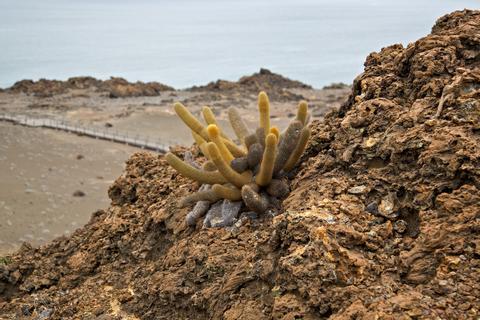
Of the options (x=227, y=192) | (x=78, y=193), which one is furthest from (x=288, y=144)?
(x=78, y=193)

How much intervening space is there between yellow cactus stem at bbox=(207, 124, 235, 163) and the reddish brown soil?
74 cm

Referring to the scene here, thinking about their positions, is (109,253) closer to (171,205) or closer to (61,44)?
(171,205)

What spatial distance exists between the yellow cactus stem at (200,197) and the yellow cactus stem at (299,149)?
0.73m

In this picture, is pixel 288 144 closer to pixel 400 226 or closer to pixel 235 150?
pixel 235 150

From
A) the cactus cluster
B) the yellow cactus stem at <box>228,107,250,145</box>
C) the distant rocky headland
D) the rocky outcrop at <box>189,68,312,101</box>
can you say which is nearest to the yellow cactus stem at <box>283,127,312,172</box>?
the cactus cluster

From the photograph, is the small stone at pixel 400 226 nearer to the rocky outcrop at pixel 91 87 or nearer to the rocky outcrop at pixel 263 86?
the rocky outcrop at pixel 263 86

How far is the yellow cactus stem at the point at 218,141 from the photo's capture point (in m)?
5.52

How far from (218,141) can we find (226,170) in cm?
41

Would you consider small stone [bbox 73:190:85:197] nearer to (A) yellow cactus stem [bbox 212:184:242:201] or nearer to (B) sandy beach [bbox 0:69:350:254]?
(B) sandy beach [bbox 0:69:350:254]

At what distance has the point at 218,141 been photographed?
566 cm

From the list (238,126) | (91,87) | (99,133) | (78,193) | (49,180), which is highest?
(91,87)

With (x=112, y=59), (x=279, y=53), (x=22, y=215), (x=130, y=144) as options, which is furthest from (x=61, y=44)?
(x=22, y=215)

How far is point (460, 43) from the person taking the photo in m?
4.94

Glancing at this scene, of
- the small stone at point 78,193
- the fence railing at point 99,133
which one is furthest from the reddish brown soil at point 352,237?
the fence railing at point 99,133
